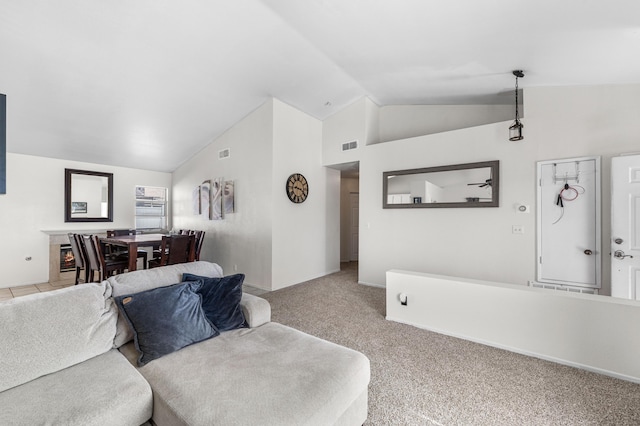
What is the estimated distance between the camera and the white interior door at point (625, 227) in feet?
9.50

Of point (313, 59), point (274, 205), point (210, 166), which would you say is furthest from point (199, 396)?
point (210, 166)

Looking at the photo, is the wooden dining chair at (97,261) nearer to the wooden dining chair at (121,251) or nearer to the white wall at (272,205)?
the wooden dining chair at (121,251)

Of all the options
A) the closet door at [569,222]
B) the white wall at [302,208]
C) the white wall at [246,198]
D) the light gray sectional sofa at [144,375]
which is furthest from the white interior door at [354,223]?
the light gray sectional sofa at [144,375]

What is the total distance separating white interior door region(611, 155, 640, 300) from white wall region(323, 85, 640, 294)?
12 centimetres

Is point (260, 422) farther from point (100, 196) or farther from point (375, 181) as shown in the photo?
point (100, 196)

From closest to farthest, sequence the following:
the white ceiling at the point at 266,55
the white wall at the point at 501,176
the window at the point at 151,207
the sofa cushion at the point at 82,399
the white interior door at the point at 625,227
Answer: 1. the sofa cushion at the point at 82,399
2. the white ceiling at the point at 266,55
3. the white interior door at the point at 625,227
4. the white wall at the point at 501,176
5. the window at the point at 151,207

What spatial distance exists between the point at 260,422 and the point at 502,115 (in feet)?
16.6

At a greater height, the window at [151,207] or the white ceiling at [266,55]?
the white ceiling at [266,55]

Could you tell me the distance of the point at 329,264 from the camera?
19.1ft

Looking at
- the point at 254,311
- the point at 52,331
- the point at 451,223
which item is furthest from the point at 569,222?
the point at 52,331

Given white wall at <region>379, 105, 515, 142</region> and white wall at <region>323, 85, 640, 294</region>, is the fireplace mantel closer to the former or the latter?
white wall at <region>323, 85, 640, 294</region>

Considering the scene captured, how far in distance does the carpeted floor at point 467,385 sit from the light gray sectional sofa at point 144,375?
1.63 ft

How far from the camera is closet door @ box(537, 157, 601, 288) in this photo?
3.20 metres

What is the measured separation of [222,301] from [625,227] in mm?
4179
